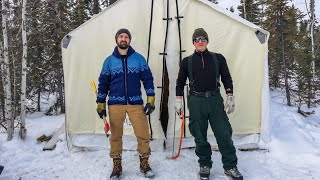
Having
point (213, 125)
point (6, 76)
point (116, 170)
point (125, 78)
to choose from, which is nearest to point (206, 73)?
point (213, 125)

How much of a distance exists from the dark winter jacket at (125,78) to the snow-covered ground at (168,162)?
1.09 meters

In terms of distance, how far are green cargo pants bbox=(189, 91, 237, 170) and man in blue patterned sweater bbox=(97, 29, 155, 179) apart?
603mm

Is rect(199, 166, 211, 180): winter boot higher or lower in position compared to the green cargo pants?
lower

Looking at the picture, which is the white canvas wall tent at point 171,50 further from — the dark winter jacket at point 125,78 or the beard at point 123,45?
the beard at point 123,45

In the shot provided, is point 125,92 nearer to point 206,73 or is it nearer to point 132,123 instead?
point 132,123

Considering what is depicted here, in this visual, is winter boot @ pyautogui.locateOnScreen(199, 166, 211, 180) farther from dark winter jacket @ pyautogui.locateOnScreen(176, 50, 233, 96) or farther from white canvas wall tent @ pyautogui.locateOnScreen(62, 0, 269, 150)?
white canvas wall tent @ pyautogui.locateOnScreen(62, 0, 269, 150)

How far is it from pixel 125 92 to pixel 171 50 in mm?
1474

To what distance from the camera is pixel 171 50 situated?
559cm

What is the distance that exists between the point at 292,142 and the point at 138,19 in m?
3.26

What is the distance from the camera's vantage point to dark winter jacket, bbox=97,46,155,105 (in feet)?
14.6

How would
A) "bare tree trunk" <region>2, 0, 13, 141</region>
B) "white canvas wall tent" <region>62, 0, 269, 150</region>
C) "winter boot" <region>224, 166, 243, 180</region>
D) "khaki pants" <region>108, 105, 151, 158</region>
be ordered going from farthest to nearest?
1. "bare tree trunk" <region>2, 0, 13, 141</region>
2. "white canvas wall tent" <region>62, 0, 269, 150</region>
3. "khaki pants" <region>108, 105, 151, 158</region>
4. "winter boot" <region>224, 166, 243, 180</region>

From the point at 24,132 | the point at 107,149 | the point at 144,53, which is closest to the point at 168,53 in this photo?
the point at 144,53

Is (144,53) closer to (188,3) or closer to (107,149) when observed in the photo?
(188,3)

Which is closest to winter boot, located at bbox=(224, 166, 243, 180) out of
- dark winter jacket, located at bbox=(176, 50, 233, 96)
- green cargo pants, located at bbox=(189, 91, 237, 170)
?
green cargo pants, located at bbox=(189, 91, 237, 170)
